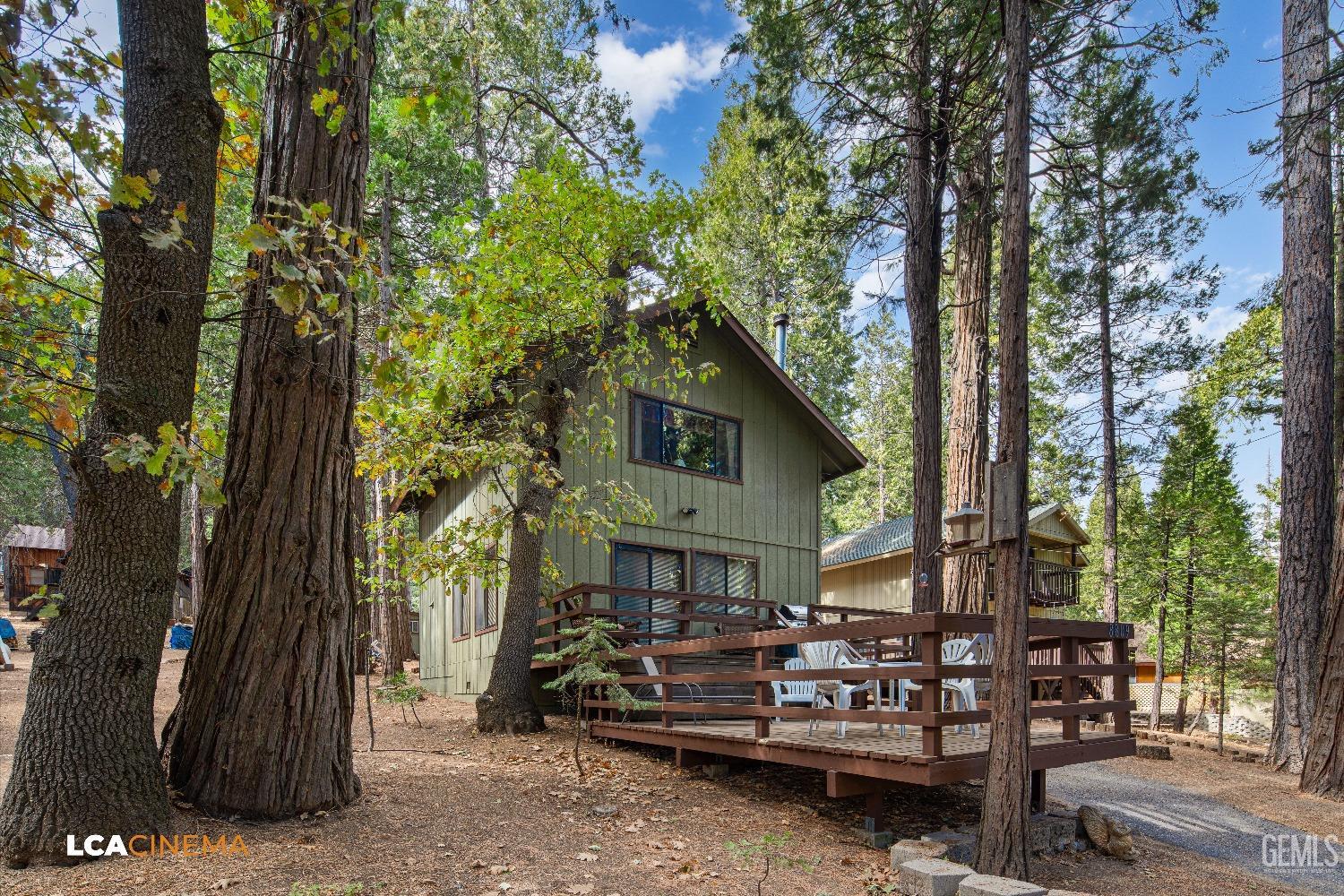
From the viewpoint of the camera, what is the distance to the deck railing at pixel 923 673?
530 centimetres

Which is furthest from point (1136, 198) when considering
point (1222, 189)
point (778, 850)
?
point (778, 850)

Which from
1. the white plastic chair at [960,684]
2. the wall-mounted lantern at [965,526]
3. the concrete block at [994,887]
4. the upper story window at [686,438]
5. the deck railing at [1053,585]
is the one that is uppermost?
the upper story window at [686,438]

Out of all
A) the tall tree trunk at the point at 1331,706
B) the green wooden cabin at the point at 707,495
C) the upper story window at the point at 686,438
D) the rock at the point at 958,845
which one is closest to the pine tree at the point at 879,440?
the green wooden cabin at the point at 707,495

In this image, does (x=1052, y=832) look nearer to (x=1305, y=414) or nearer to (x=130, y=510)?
(x=130, y=510)

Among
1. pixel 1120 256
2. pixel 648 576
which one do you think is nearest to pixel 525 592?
pixel 648 576

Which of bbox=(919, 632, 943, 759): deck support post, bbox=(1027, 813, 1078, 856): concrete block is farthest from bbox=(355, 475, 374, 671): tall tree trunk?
bbox=(1027, 813, 1078, 856): concrete block

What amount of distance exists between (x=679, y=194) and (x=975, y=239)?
4.17 meters

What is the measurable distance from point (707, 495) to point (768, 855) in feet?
27.3

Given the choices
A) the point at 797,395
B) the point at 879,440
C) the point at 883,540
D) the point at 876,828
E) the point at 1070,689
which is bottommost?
the point at 876,828

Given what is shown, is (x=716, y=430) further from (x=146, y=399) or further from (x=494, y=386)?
(x=146, y=399)

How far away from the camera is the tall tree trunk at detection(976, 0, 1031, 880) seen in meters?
5.00

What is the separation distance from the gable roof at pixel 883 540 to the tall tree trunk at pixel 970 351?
424 inches

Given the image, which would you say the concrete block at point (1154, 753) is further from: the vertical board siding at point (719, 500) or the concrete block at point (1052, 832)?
the concrete block at point (1052, 832)

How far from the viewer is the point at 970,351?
1062 centimetres
